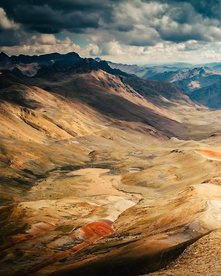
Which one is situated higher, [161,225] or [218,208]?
[218,208]

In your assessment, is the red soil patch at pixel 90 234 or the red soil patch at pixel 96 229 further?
the red soil patch at pixel 96 229

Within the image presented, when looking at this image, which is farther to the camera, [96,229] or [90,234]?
[96,229]

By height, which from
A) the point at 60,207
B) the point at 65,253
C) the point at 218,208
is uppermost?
the point at 218,208

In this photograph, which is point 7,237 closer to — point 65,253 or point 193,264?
point 65,253

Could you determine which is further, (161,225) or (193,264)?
(161,225)

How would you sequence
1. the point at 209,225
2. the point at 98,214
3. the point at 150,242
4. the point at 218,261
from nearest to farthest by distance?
the point at 218,261 < the point at 150,242 < the point at 209,225 < the point at 98,214

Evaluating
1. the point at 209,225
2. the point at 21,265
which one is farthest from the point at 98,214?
the point at 209,225

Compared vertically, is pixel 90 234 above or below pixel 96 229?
below

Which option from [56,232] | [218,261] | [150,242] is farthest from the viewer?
[56,232]

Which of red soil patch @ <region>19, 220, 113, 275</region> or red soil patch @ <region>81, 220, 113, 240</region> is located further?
red soil patch @ <region>81, 220, 113, 240</region>
